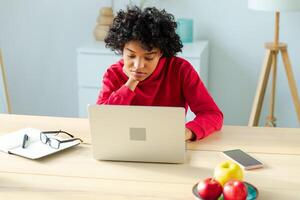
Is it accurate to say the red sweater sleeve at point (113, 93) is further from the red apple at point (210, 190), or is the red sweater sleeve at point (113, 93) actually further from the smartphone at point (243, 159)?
the red apple at point (210, 190)

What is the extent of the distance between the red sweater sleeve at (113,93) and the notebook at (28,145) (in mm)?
221

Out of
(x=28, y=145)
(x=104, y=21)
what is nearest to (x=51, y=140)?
(x=28, y=145)

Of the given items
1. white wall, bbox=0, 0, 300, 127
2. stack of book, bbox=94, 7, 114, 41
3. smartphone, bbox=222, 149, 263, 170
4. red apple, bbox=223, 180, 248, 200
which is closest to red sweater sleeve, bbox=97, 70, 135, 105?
smartphone, bbox=222, 149, 263, 170

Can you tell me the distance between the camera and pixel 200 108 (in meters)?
2.04

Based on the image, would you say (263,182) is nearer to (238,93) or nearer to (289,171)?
(289,171)

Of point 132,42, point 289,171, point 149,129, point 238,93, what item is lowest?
point 238,93

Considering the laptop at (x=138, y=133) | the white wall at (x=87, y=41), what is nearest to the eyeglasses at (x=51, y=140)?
the laptop at (x=138, y=133)

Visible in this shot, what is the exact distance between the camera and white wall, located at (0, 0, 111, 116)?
3725mm

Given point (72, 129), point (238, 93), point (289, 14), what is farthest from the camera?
point (238, 93)

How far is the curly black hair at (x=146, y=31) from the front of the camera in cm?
185

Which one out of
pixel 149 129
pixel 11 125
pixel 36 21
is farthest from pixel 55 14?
pixel 149 129

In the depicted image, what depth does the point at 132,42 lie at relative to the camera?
1.85 metres

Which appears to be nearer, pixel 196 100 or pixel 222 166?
pixel 222 166

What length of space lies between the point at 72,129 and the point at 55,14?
1.94 meters
